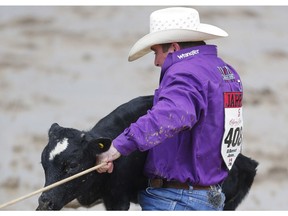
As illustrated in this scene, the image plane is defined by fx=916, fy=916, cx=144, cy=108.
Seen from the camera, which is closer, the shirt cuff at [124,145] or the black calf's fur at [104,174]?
the shirt cuff at [124,145]

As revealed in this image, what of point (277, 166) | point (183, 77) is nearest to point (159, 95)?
point (183, 77)

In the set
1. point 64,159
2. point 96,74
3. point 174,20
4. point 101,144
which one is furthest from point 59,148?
point 96,74

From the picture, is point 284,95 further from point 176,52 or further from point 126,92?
point 176,52

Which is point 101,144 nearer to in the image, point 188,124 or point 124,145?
point 124,145

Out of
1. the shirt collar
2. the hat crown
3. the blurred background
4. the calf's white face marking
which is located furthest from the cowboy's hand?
the blurred background

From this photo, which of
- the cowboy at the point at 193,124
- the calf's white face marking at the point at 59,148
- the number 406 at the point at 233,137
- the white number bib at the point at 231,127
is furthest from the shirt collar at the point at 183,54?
the calf's white face marking at the point at 59,148

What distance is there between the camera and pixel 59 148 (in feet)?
12.2

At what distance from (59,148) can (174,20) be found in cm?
70

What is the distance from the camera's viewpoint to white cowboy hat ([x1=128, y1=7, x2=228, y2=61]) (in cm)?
369

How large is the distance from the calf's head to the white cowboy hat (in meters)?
0.47

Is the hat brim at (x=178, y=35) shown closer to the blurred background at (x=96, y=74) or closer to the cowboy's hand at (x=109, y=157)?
the cowboy's hand at (x=109, y=157)

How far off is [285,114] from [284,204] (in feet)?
4.14

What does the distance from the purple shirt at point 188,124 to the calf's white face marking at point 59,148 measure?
32cm

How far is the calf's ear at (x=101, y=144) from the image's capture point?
11.7 ft
